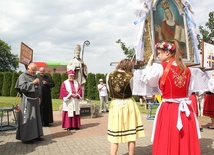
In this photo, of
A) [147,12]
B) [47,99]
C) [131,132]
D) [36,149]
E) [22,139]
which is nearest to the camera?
[147,12]

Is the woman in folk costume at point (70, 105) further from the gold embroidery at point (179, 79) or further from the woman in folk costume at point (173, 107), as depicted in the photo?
the gold embroidery at point (179, 79)

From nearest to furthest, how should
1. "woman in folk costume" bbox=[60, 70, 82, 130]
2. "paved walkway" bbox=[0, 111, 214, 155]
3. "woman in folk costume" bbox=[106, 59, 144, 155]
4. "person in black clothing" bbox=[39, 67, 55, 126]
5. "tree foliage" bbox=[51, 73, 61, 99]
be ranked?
1. "woman in folk costume" bbox=[106, 59, 144, 155]
2. "paved walkway" bbox=[0, 111, 214, 155]
3. "woman in folk costume" bbox=[60, 70, 82, 130]
4. "person in black clothing" bbox=[39, 67, 55, 126]
5. "tree foliage" bbox=[51, 73, 61, 99]

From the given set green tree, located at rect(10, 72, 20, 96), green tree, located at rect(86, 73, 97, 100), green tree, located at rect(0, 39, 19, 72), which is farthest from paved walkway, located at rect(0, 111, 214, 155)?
green tree, located at rect(0, 39, 19, 72)

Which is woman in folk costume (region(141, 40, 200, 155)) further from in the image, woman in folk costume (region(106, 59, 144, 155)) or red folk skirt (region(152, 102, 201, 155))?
woman in folk costume (region(106, 59, 144, 155))

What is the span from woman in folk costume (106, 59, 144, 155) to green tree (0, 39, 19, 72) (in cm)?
6110

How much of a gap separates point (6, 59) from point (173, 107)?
211ft

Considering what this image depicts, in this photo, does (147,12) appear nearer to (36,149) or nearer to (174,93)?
(174,93)

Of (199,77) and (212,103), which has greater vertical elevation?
(199,77)

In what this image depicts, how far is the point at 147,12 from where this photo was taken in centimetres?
409

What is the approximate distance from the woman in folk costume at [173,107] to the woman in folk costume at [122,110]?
1.11 metres

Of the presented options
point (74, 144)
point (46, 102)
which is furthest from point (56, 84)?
point (74, 144)

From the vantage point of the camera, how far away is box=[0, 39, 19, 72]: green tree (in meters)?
60.3

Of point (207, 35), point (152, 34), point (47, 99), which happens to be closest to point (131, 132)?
point (152, 34)

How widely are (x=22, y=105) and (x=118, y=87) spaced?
9.15ft
